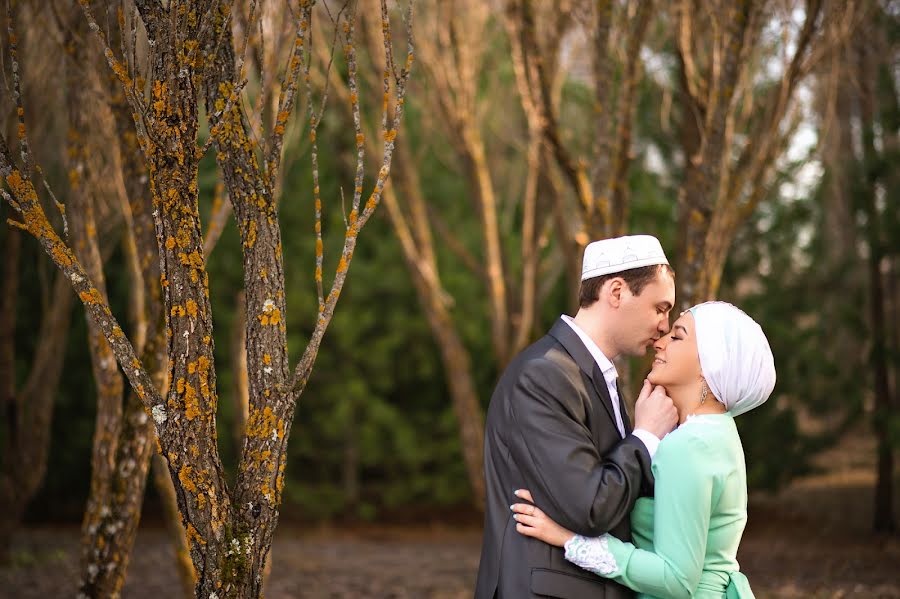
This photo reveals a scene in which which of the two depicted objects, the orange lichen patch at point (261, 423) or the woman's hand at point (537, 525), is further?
the orange lichen patch at point (261, 423)

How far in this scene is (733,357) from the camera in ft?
8.21

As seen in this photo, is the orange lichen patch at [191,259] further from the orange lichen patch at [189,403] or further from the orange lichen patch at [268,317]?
the orange lichen patch at [189,403]

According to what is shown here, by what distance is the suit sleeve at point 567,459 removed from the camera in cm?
235

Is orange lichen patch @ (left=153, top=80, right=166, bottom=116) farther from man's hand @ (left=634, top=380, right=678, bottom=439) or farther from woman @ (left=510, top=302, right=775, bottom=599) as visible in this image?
man's hand @ (left=634, top=380, right=678, bottom=439)

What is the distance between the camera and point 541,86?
5.54 m

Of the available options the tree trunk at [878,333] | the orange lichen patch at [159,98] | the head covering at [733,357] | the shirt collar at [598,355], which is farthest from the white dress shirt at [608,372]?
the tree trunk at [878,333]

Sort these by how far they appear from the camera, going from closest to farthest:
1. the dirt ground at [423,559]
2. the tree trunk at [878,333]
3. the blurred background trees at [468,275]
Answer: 1. the dirt ground at [423,559]
2. the blurred background trees at [468,275]
3. the tree trunk at [878,333]

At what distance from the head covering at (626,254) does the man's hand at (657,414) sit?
0.36m

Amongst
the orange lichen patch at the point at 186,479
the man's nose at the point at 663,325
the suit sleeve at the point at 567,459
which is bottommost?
the orange lichen patch at the point at 186,479

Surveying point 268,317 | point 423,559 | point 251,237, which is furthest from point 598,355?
point 423,559

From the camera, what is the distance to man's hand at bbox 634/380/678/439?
2.57 meters

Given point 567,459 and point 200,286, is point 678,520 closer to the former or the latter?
point 567,459

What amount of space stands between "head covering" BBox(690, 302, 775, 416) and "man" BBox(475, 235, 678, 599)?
5.7 inches

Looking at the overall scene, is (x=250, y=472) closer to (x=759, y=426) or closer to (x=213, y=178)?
(x=213, y=178)
